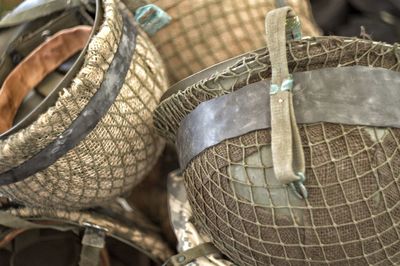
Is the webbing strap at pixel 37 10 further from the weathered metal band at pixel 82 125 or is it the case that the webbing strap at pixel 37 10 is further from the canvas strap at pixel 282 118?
the canvas strap at pixel 282 118

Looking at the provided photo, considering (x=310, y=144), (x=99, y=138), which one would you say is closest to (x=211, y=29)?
(x=99, y=138)

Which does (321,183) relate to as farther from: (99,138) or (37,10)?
(37,10)

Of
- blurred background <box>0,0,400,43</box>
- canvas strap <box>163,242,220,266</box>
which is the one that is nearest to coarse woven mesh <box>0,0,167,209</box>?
canvas strap <box>163,242,220,266</box>

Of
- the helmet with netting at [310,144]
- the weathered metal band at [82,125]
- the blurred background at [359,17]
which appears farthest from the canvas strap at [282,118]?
the blurred background at [359,17]

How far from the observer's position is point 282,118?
73 cm

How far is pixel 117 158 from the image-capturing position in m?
0.98

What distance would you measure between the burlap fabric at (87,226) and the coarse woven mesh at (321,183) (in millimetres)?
399

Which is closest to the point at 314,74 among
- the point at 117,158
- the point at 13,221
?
the point at 117,158

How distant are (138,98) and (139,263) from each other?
0.49 m

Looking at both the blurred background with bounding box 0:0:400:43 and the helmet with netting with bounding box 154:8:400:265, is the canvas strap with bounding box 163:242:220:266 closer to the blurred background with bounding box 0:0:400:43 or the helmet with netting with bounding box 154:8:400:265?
the helmet with netting with bounding box 154:8:400:265

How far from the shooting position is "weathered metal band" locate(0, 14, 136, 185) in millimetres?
896

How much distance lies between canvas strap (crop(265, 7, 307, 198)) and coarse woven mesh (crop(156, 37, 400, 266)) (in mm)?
24

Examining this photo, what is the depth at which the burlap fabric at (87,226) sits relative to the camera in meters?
1.15

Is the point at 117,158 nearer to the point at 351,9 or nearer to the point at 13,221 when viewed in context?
the point at 13,221
